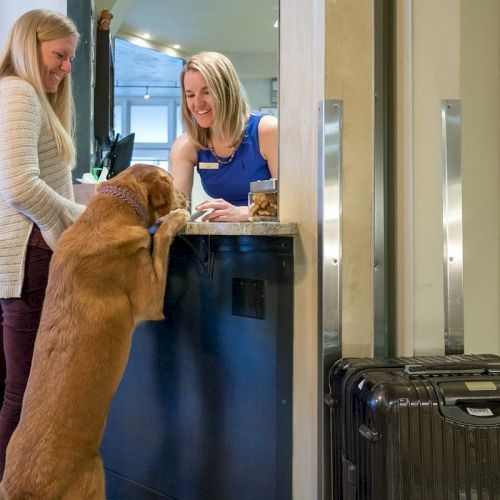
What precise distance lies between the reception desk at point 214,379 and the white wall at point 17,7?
215 cm

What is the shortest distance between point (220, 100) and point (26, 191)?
794 mm

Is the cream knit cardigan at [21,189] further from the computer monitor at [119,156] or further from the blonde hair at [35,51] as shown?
the computer monitor at [119,156]

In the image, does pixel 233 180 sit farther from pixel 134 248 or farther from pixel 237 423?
pixel 237 423

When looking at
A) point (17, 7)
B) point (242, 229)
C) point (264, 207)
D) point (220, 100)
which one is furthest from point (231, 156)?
point (17, 7)

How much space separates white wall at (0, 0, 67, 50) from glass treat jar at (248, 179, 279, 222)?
2.20m

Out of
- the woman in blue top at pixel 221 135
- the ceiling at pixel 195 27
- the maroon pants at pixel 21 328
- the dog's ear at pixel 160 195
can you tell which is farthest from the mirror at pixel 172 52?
the maroon pants at pixel 21 328

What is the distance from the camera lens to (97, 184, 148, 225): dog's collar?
A: 1.69 m

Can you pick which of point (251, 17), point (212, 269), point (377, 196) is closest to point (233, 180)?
point (212, 269)

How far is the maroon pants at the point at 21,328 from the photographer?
1.66 m

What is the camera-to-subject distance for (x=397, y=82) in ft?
5.24

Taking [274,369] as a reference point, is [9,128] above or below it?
above

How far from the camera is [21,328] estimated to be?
5.50ft

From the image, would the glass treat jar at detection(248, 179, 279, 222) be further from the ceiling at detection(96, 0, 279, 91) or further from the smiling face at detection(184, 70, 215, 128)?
the ceiling at detection(96, 0, 279, 91)

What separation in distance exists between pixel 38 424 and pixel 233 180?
112 centimetres
